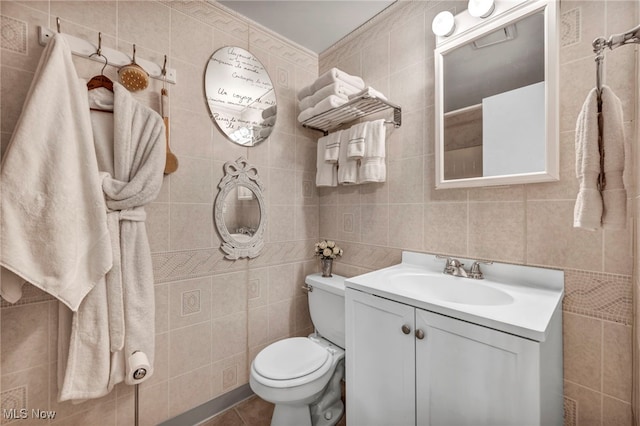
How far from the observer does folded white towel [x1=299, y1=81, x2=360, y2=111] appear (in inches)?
60.0

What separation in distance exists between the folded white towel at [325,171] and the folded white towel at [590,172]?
118cm

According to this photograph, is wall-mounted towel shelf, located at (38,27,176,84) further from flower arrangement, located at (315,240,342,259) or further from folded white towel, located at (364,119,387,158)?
flower arrangement, located at (315,240,342,259)

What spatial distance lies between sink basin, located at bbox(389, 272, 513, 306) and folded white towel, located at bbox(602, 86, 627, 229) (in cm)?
41

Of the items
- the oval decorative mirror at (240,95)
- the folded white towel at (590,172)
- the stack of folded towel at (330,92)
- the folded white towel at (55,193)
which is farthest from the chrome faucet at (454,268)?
the folded white towel at (55,193)

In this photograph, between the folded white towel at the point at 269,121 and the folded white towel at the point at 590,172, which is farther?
the folded white towel at the point at 269,121

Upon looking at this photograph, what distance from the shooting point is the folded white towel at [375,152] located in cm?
147

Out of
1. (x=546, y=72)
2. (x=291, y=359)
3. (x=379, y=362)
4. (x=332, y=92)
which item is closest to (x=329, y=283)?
(x=291, y=359)

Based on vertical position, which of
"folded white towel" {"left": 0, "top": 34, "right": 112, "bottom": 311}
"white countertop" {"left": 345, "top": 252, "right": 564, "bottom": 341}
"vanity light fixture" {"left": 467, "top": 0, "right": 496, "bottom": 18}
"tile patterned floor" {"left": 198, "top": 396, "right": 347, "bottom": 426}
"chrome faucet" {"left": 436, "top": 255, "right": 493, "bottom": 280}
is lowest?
"tile patterned floor" {"left": 198, "top": 396, "right": 347, "bottom": 426}

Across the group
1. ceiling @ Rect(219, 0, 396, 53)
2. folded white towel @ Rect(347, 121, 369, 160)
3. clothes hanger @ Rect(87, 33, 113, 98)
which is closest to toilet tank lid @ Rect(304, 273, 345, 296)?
folded white towel @ Rect(347, 121, 369, 160)

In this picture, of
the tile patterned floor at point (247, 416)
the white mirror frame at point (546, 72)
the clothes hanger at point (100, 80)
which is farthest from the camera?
the tile patterned floor at point (247, 416)

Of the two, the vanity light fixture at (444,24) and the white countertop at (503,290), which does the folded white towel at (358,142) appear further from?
the white countertop at (503,290)

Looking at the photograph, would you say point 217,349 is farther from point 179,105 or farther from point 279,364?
point 179,105

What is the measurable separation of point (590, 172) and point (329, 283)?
4.00 feet

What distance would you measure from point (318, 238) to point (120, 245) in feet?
4.06
